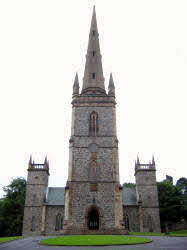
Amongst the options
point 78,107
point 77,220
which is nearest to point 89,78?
point 78,107

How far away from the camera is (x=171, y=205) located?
154ft

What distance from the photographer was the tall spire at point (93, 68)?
4172 cm

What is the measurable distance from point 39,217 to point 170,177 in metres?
43.9

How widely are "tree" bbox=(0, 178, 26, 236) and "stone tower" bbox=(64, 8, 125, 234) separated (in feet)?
55.5

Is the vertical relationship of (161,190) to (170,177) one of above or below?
below

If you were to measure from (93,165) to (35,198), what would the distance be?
1320cm

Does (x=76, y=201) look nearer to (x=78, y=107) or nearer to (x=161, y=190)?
(x=78, y=107)

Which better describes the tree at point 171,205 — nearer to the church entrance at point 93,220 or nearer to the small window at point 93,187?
the church entrance at point 93,220

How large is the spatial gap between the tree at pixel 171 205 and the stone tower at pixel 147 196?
272 inches

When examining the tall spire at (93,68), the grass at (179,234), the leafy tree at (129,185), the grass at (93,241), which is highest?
the tall spire at (93,68)

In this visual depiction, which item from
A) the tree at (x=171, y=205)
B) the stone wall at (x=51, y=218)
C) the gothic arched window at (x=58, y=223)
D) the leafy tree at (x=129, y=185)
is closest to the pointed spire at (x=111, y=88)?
the stone wall at (x=51, y=218)

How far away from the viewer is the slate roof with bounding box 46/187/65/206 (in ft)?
138

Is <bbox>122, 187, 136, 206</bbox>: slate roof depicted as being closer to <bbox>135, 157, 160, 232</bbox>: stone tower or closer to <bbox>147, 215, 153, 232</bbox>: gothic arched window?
<bbox>135, 157, 160, 232</bbox>: stone tower

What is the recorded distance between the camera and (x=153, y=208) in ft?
133
